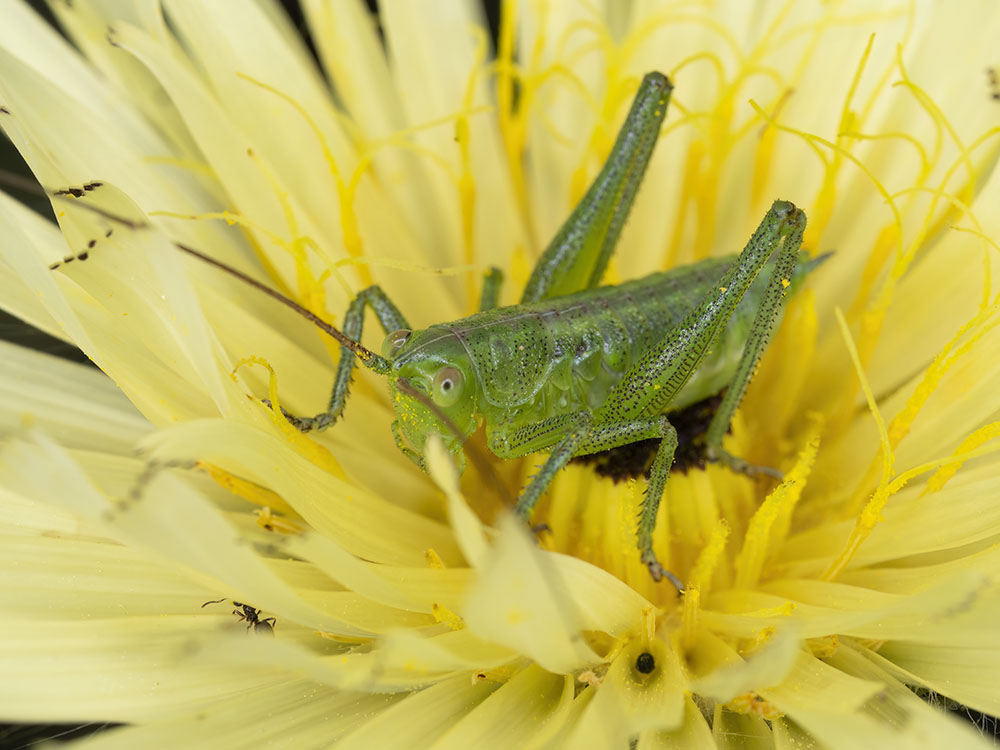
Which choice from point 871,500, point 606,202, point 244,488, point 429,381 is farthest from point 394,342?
point 871,500

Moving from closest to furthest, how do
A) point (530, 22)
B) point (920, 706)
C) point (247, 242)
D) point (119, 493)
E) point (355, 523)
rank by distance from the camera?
point (920, 706)
point (119, 493)
point (355, 523)
point (247, 242)
point (530, 22)

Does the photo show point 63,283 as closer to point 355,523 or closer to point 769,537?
point 355,523

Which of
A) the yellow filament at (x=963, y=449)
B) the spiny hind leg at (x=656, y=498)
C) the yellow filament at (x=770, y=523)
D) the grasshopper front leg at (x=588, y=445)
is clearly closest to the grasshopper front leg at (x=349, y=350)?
the grasshopper front leg at (x=588, y=445)

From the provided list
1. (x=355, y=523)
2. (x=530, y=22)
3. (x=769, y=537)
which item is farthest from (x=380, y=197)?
(x=769, y=537)

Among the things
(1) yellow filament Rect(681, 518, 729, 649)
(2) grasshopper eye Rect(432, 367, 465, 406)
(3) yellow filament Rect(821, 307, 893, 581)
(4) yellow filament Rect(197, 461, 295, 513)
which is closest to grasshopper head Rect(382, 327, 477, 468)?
(2) grasshopper eye Rect(432, 367, 465, 406)

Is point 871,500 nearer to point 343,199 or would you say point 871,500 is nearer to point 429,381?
point 429,381

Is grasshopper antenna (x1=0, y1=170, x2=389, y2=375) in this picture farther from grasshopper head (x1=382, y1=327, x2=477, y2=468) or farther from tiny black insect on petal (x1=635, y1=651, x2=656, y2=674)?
tiny black insect on petal (x1=635, y1=651, x2=656, y2=674)
